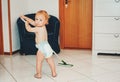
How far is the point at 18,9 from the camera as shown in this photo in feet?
13.7

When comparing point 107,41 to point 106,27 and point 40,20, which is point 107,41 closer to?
point 106,27

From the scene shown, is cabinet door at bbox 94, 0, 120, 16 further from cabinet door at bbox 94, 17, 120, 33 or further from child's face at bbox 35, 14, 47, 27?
child's face at bbox 35, 14, 47, 27

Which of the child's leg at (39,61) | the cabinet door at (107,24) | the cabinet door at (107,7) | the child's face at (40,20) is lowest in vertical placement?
the child's leg at (39,61)

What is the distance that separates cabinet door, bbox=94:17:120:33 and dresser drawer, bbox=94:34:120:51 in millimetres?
86

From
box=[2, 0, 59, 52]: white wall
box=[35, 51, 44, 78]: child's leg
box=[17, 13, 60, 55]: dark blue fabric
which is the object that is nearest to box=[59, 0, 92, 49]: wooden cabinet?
box=[2, 0, 59, 52]: white wall

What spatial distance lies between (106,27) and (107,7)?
337mm

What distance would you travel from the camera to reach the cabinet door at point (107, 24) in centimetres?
379

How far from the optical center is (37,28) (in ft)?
8.48

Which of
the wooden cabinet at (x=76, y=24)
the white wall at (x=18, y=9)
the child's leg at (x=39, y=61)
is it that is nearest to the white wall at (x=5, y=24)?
the white wall at (x=18, y=9)

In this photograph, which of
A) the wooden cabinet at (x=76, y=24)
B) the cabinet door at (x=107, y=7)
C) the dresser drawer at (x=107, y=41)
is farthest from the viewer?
the wooden cabinet at (x=76, y=24)

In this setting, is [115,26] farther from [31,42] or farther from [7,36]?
[7,36]

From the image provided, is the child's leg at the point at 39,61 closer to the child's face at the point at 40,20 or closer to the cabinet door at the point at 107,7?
the child's face at the point at 40,20

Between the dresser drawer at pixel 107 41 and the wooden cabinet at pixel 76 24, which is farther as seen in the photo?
the wooden cabinet at pixel 76 24

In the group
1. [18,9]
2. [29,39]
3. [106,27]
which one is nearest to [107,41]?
[106,27]
